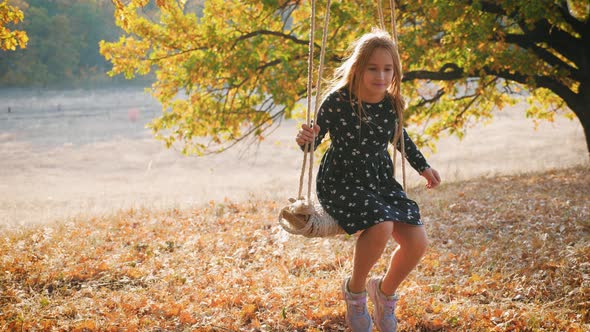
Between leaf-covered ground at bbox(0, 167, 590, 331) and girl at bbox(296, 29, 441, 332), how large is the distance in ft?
1.38

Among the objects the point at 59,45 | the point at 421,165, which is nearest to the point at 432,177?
the point at 421,165

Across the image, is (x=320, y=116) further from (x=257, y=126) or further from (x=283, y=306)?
(x=257, y=126)

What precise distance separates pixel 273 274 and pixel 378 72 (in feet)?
6.83

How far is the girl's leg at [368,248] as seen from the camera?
2771 millimetres

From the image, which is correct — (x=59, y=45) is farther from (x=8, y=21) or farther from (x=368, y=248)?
(x=368, y=248)

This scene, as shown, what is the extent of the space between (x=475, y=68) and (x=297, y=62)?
244 centimetres

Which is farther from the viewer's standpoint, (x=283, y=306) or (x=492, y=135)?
(x=492, y=135)

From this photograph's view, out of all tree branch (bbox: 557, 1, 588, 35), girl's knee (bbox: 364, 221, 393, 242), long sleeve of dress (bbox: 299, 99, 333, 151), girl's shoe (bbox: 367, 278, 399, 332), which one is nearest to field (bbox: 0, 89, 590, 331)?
girl's shoe (bbox: 367, 278, 399, 332)

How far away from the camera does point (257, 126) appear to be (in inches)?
317

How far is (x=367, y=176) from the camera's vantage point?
296cm

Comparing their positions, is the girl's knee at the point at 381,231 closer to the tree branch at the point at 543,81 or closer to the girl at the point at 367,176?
the girl at the point at 367,176

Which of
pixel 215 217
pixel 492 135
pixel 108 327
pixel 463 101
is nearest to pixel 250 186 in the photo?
pixel 463 101

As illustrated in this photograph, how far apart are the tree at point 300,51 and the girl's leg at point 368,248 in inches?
168

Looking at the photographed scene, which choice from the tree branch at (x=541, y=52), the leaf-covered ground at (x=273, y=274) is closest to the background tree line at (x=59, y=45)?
the tree branch at (x=541, y=52)
